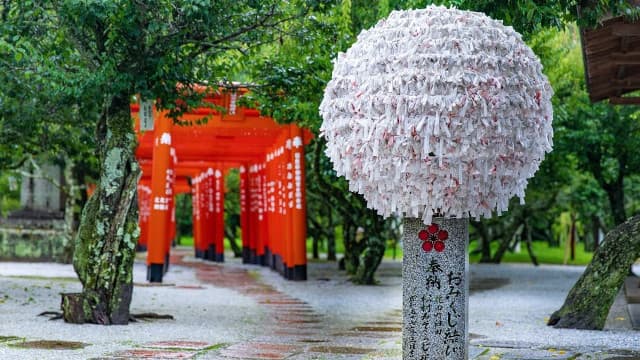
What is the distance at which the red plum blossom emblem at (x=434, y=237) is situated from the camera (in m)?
6.57

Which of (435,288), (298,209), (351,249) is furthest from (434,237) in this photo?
(351,249)

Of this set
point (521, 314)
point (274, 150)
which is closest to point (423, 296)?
point (521, 314)

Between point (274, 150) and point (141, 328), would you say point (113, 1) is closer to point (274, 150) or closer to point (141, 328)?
point (141, 328)

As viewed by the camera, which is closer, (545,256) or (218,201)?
(218,201)

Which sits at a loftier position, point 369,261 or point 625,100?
point 625,100

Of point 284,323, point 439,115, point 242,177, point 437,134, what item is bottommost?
point 284,323

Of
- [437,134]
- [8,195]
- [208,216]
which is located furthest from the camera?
[208,216]

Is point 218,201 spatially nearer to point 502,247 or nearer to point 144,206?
point 144,206

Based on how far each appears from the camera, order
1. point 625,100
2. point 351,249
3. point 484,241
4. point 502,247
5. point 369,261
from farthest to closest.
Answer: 1. point 484,241
2. point 502,247
3. point 351,249
4. point 369,261
5. point 625,100

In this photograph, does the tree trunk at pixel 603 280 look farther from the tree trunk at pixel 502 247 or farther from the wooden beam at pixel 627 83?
the tree trunk at pixel 502 247

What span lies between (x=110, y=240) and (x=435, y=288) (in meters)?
5.59

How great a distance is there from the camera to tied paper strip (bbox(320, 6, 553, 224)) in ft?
20.0

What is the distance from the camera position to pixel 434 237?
6.57 m

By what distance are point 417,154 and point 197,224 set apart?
31.2 m
